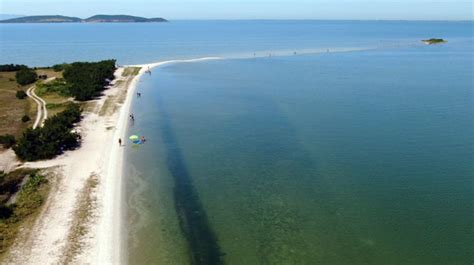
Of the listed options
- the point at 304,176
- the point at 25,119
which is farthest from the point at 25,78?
the point at 304,176

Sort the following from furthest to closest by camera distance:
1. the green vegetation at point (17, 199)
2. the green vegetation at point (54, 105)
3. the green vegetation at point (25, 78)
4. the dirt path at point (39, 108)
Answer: the green vegetation at point (25, 78)
the green vegetation at point (54, 105)
the dirt path at point (39, 108)
the green vegetation at point (17, 199)

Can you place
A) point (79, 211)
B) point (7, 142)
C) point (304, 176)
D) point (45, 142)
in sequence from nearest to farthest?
1. point (79, 211)
2. point (304, 176)
3. point (45, 142)
4. point (7, 142)

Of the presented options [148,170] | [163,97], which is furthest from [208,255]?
[163,97]

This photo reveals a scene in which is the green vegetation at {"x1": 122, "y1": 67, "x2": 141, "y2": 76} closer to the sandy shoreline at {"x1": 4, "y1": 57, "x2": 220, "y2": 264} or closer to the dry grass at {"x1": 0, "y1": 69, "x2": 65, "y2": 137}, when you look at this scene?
the dry grass at {"x1": 0, "y1": 69, "x2": 65, "y2": 137}

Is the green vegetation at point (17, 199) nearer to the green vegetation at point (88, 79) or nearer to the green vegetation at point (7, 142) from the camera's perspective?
the green vegetation at point (7, 142)

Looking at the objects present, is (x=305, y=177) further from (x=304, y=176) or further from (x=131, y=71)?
(x=131, y=71)

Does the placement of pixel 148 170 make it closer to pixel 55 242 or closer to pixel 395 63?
pixel 55 242

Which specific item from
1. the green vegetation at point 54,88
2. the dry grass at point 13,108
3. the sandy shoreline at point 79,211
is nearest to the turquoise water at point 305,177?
the sandy shoreline at point 79,211

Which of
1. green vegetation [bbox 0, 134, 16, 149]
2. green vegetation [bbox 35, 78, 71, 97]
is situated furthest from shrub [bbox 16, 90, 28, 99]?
green vegetation [bbox 0, 134, 16, 149]
